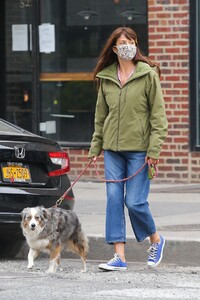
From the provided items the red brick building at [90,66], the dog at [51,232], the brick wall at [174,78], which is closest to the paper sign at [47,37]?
the red brick building at [90,66]

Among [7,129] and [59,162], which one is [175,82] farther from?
[59,162]

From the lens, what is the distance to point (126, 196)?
9.30m

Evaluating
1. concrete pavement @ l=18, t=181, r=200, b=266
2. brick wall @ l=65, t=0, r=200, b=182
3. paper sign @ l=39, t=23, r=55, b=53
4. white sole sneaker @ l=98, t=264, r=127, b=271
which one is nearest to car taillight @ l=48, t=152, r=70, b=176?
concrete pavement @ l=18, t=181, r=200, b=266

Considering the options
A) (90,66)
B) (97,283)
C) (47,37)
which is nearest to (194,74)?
(90,66)

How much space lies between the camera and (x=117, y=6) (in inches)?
648

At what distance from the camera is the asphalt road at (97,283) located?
786cm

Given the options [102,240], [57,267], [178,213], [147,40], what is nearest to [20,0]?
[147,40]

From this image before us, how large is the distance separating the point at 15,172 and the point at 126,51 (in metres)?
1.58

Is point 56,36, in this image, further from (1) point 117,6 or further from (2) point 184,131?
(2) point 184,131

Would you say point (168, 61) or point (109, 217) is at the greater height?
point (168, 61)

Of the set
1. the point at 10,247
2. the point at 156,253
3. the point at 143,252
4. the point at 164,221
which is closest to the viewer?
the point at 156,253

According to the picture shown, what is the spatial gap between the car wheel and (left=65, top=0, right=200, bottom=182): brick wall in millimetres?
5532

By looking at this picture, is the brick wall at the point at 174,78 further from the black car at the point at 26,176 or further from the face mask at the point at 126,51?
the face mask at the point at 126,51

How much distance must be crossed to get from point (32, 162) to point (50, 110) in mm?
7030
